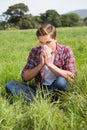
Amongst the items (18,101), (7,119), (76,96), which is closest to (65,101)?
(76,96)

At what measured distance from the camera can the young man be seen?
4.27 metres

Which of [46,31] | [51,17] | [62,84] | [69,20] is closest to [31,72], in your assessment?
[62,84]

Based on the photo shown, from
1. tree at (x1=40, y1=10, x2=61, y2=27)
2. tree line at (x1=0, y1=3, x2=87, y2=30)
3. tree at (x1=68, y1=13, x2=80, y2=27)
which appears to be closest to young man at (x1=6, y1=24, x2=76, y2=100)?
tree line at (x1=0, y1=3, x2=87, y2=30)

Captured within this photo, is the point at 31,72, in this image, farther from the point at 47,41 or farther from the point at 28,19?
the point at 28,19

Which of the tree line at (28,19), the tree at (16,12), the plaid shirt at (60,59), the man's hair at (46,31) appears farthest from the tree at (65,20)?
the man's hair at (46,31)

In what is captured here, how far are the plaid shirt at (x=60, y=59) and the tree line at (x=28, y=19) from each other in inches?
2012

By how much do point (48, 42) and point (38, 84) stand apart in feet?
1.93

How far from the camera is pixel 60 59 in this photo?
14.7 ft

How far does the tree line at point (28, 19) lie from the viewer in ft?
190

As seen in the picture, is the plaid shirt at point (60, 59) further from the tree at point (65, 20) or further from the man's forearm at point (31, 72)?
the tree at point (65, 20)

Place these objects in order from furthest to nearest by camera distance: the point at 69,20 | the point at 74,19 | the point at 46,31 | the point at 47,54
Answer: the point at 74,19 → the point at 69,20 → the point at 46,31 → the point at 47,54

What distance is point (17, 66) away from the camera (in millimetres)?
5863

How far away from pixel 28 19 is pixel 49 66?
55740 mm

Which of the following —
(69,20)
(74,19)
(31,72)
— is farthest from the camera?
(74,19)
